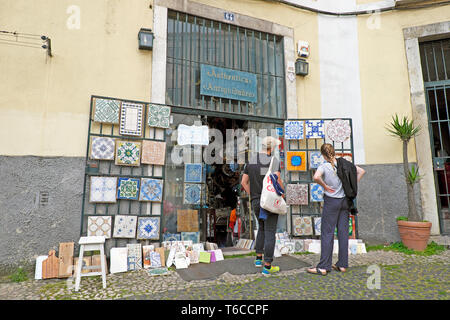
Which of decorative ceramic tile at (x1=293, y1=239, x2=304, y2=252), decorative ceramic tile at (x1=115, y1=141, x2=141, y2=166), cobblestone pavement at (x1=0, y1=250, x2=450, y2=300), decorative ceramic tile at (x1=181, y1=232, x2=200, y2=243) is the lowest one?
cobblestone pavement at (x1=0, y1=250, x2=450, y2=300)

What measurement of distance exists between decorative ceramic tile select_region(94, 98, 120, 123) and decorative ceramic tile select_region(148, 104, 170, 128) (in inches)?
20.6

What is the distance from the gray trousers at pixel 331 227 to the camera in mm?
3807

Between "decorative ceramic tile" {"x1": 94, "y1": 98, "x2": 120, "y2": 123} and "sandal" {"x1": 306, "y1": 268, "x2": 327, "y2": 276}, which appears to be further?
"decorative ceramic tile" {"x1": 94, "y1": 98, "x2": 120, "y2": 123}

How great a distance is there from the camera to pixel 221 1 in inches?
225

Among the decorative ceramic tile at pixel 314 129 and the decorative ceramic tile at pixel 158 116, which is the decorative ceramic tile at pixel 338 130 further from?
the decorative ceramic tile at pixel 158 116

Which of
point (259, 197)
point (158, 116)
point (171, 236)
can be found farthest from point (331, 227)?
point (158, 116)

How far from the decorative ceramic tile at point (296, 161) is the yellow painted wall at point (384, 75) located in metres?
1.51

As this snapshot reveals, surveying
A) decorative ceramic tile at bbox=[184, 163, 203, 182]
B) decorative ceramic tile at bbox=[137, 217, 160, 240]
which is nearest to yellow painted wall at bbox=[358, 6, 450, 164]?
decorative ceramic tile at bbox=[184, 163, 203, 182]

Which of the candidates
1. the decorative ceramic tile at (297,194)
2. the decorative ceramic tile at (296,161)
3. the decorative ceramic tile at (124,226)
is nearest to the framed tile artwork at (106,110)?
the decorative ceramic tile at (124,226)

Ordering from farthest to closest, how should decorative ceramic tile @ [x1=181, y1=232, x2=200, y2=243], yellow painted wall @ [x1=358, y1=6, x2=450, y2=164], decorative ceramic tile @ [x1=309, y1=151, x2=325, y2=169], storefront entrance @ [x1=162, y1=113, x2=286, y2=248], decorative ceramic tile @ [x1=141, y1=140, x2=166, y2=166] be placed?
1. yellow painted wall @ [x1=358, y1=6, x2=450, y2=164]
2. decorative ceramic tile @ [x1=309, y1=151, x2=325, y2=169]
3. storefront entrance @ [x1=162, y1=113, x2=286, y2=248]
4. decorative ceramic tile @ [x1=181, y1=232, x2=200, y2=243]
5. decorative ceramic tile @ [x1=141, y1=140, x2=166, y2=166]

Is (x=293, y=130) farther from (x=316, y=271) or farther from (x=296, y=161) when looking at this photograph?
(x=316, y=271)

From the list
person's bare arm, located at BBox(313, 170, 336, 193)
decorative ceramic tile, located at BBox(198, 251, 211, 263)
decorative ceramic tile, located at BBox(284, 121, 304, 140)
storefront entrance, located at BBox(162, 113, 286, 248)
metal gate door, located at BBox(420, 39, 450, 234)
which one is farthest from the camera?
metal gate door, located at BBox(420, 39, 450, 234)

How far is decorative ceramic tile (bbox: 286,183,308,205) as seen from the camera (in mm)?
5598

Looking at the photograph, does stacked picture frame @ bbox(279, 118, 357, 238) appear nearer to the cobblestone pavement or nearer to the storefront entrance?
the storefront entrance
